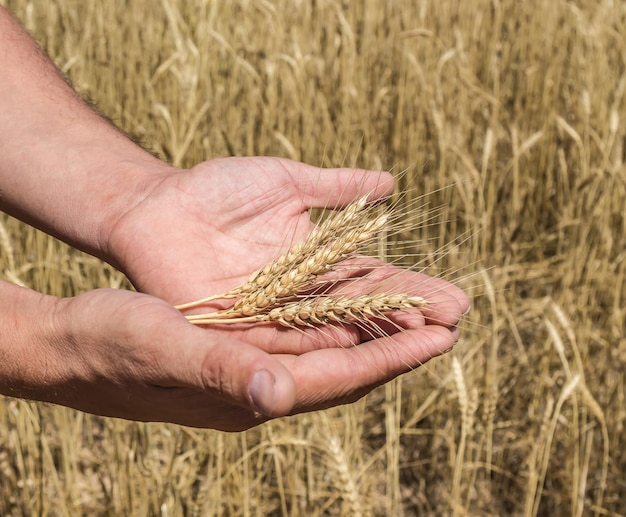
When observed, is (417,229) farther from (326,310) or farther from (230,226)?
(326,310)

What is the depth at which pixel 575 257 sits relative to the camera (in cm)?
197

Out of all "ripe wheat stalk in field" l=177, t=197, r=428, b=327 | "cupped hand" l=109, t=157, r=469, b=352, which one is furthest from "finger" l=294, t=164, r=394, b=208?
"ripe wheat stalk in field" l=177, t=197, r=428, b=327

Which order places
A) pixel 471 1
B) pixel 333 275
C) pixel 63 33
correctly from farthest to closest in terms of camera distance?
pixel 471 1 < pixel 63 33 < pixel 333 275

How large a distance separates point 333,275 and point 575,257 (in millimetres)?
1019

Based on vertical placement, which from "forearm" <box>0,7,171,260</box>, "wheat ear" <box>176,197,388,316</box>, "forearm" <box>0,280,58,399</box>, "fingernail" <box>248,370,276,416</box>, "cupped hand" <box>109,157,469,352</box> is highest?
"forearm" <box>0,7,171,260</box>

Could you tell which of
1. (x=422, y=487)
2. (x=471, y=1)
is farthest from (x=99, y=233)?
(x=471, y=1)

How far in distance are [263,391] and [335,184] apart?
22.6 inches

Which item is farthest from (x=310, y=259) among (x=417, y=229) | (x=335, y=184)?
(x=417, y=229)

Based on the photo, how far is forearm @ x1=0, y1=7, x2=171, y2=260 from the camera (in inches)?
48.4

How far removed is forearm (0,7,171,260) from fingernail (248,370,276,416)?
1.85ft

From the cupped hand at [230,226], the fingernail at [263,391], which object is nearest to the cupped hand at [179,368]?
the fingernail at [263,391]

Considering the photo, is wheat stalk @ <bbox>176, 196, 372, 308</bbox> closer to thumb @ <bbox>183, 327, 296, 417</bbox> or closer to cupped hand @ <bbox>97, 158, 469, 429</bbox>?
cupped hand @ <bbox>97, 158, 469, 429</bbox>

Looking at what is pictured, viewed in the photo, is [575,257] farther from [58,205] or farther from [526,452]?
[58,205]

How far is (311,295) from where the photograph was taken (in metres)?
1.02
